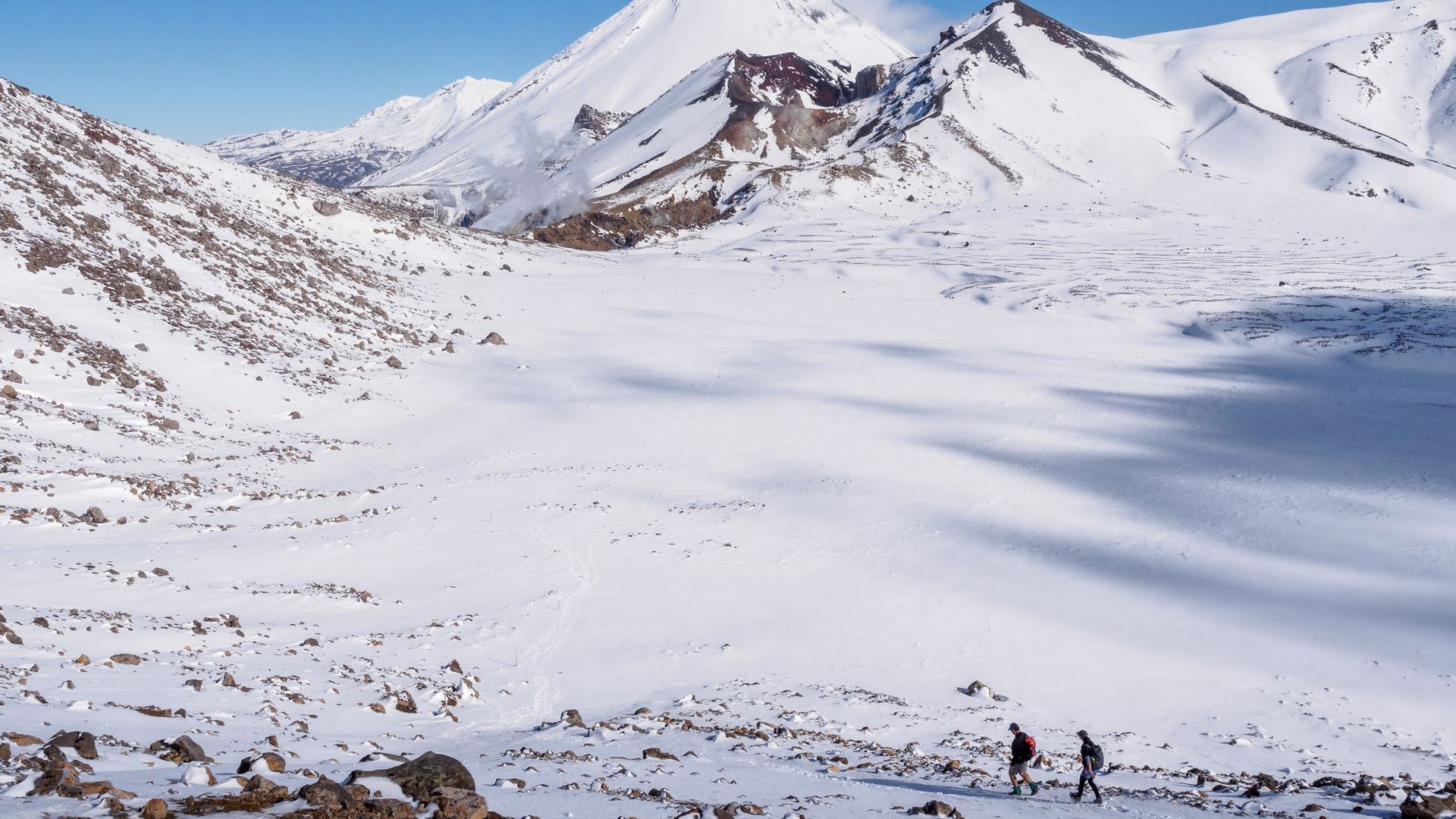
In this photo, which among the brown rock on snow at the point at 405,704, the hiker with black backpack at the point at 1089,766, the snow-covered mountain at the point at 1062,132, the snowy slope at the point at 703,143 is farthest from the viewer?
the snowy slope at the point at 703,143

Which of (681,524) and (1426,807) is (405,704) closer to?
(681,524)

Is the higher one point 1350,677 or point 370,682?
point 370,682

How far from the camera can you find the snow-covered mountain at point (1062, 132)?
93.2m

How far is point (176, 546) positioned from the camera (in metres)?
15.0

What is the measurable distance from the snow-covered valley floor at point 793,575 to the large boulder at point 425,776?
0.60 metres

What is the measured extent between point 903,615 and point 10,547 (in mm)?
13967

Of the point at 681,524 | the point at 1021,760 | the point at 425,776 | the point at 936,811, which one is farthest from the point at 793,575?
the point at 425,776

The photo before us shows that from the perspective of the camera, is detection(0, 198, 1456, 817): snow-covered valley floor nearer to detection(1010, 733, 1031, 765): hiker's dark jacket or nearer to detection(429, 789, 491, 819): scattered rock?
detection(1010, 733, 1031, 765): hiker's dark jacket

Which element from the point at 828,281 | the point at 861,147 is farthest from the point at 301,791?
the point at 861,147

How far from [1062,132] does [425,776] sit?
11982 cm

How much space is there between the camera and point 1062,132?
112000 millimetres

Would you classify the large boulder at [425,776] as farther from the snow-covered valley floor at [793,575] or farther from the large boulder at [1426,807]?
the large boulder at [1426,807]

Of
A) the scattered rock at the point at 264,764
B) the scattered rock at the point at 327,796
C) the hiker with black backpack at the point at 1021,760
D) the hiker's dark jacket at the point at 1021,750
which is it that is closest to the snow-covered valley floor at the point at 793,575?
the scattered rock at the point at 264,764

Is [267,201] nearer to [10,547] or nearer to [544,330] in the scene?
Result: [544,330]
